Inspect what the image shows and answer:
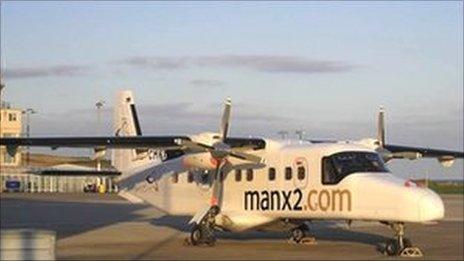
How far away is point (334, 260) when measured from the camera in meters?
19.5

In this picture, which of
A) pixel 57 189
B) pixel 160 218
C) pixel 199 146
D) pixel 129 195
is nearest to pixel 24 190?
pixel 57 189

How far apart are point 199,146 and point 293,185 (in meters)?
2.76

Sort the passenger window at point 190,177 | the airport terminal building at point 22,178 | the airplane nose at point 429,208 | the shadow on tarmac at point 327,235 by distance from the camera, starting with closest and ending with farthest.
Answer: the airplane nose at point 429,208 < the shadow on tarmac at point 327,235 < the passenger window at point 190,177 < the airport terminal building at point 22,178

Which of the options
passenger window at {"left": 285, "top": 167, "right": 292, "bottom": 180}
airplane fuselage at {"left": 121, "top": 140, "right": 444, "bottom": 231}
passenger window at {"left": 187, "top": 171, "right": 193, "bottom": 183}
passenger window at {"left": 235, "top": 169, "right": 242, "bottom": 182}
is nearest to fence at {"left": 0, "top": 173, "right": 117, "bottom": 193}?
passenger window at {"left": 187, "top": 171, "right": 193, "bottom": 183}

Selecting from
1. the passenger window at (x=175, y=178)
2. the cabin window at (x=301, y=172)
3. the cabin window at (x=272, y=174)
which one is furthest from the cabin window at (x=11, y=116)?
the cabin window at (x=301, y=172)

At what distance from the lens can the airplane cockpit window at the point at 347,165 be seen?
22.3 m

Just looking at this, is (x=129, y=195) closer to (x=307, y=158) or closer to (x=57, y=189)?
(x=307, y=158)

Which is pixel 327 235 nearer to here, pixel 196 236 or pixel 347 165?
pixel 196 236

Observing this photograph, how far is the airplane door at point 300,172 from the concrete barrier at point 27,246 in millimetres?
12379

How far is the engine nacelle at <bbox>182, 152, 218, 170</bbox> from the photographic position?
2417 centimetres

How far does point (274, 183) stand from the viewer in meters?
24.0

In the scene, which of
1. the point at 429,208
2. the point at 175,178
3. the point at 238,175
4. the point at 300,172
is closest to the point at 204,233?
the point at 238,175

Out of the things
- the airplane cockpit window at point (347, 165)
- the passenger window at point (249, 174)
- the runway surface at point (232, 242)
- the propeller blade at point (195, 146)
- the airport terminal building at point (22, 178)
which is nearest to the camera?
the runway surface at point (232, 242)

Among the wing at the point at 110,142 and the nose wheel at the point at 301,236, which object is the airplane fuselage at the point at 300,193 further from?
the wing at the point at 110,142
